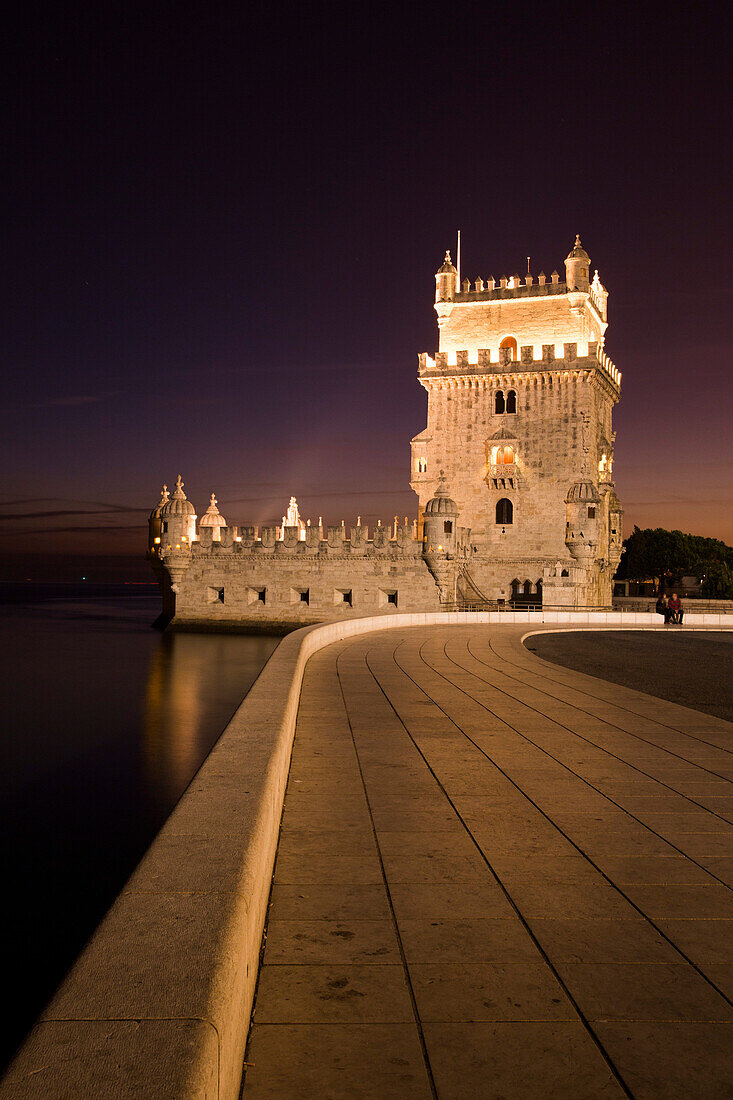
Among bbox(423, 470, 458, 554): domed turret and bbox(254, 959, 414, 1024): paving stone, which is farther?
bbox(423, 470, 458, 554): domed turret

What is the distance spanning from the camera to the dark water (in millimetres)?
10391

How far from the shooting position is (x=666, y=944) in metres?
3.95

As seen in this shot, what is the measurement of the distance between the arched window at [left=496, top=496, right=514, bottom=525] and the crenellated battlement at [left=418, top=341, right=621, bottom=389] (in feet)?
21.8

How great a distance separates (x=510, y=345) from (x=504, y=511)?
996cm

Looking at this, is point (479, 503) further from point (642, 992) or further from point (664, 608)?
point (642, 992)

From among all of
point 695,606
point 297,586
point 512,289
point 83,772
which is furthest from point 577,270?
point 83,772

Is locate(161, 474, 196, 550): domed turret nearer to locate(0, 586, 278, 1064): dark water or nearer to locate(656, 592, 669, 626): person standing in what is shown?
locate(0, 586, 278, 1064): dark water

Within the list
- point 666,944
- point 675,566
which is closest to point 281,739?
point 666,944

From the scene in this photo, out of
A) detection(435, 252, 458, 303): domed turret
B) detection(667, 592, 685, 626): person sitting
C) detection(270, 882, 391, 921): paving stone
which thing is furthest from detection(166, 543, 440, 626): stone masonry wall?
detection(270, 882, 391, 921): paving stone

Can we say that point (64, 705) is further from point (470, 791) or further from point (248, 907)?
point (248, 907)

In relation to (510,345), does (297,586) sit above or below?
below

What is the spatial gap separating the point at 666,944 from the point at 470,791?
8.71ft

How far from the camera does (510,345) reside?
4522 centimetres

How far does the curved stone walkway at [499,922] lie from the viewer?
3.03 metres
